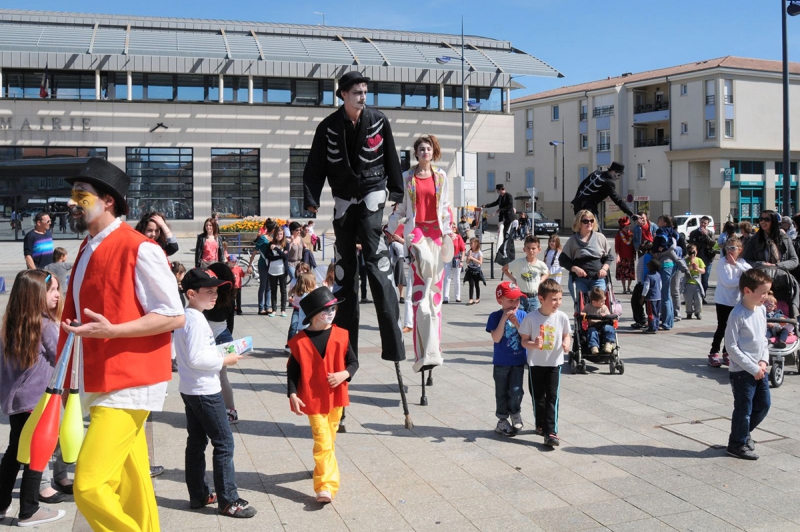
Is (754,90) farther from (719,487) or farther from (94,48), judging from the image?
(719,487)

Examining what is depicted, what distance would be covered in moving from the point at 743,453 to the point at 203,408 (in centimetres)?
393

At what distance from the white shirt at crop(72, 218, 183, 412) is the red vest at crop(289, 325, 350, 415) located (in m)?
1.69

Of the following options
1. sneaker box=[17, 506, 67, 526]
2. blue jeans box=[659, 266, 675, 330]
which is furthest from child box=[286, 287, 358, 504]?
blue jeans box=[659, 266, 675, 330]

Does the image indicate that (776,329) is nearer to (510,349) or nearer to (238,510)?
(510,349)

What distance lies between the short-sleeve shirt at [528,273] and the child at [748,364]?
4461 mm

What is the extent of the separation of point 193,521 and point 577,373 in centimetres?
572

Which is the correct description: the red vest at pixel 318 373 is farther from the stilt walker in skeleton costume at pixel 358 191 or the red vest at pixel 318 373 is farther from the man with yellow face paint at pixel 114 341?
the man with yellow face paint at pixel 114 341

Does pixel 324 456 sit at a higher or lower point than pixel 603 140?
lower

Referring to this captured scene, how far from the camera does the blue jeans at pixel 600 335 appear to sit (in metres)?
9.65

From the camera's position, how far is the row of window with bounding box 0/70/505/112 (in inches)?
1505

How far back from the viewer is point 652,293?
41.8ft

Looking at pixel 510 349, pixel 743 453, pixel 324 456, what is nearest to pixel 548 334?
pixel 510 349

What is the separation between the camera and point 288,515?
16.5ft

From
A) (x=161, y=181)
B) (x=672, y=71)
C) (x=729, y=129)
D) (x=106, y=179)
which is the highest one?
(x=672, y=71)
